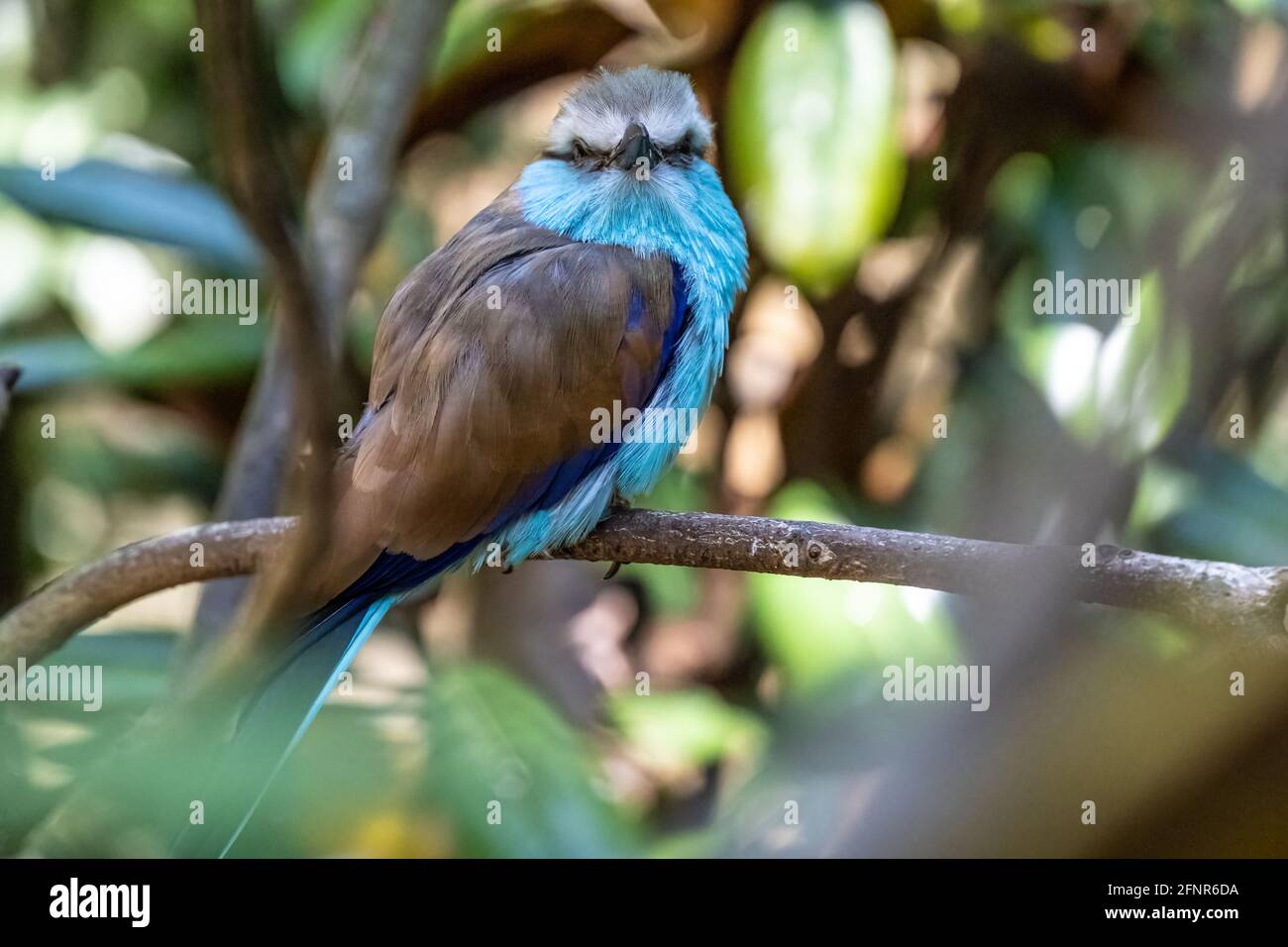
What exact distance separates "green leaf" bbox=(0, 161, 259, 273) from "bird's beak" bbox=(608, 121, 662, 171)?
27.0 inches

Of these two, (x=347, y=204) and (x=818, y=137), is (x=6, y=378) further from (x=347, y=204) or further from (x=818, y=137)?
(x=818, y=137)

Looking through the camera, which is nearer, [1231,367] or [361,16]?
[1231,367]

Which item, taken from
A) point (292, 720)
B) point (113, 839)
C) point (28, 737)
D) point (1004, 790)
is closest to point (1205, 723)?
point (1004, 790)

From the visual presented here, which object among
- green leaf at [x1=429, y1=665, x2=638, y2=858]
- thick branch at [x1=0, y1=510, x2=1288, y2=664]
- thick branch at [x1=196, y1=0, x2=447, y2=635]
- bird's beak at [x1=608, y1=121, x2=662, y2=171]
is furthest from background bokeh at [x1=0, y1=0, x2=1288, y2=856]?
bird's beak at [x1=608, y1=121, x2=662, y2=171]

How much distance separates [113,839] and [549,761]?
Result: 1.93 feet

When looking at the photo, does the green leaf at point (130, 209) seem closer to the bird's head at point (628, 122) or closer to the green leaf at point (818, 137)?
the bird's head at point (628, 122)

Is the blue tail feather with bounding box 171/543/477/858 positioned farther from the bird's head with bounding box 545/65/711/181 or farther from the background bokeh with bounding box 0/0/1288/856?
the bird's head with bounding box 545/65/711/181

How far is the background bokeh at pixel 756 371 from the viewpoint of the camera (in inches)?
72.0

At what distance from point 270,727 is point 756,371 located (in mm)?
1144

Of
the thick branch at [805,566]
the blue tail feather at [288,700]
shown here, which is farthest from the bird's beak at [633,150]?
the blue tail feather at [288,700]

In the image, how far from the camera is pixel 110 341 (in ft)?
7.49

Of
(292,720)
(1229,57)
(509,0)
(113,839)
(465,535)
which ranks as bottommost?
(113,839)

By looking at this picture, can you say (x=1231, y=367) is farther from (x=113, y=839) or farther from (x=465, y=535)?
(x=113, y=839)

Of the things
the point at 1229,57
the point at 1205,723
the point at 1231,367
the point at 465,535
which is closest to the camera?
the point at 1205,723
